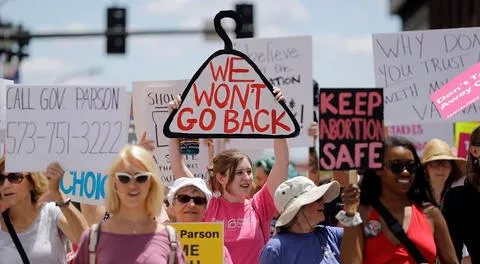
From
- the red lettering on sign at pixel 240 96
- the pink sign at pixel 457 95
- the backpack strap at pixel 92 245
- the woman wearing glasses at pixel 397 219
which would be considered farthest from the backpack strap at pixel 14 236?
the pink sign at pixel 457 95

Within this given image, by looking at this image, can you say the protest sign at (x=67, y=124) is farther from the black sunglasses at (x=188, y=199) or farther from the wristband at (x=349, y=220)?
the wristband at (x=349, y=220)

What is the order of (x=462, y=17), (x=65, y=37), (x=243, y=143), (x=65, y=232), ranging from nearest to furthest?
(x=65, y=232)
(x=243, y=143)
(x=65, y=37)
(x=462, y=17)

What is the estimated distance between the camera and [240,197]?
21.9 feet

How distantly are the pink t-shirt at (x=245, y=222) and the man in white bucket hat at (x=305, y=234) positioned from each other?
1.74ft

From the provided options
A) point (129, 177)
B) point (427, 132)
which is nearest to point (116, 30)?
point (427, 132)

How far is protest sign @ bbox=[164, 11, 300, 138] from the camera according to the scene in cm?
638

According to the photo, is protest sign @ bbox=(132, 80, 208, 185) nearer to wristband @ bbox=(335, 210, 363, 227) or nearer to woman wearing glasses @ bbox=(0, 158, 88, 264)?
woman wearing glasses @ bbox=(0, 158, 88, 264)

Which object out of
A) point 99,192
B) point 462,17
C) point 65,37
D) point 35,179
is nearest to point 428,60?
point 99,192

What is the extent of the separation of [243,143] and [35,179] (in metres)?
3.17

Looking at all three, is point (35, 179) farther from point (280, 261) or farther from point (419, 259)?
point (419, 259)

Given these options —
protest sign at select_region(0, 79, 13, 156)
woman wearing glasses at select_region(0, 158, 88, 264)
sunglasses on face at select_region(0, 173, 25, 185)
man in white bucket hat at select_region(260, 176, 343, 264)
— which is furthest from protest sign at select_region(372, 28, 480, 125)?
sunglasses on face at select_region(0, 173, 25, 185)

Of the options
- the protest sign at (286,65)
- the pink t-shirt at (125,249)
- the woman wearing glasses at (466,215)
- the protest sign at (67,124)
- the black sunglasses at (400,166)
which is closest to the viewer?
the pink t-shirt at (125,249)

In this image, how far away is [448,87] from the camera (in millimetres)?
6934

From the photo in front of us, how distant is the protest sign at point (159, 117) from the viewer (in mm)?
7820
